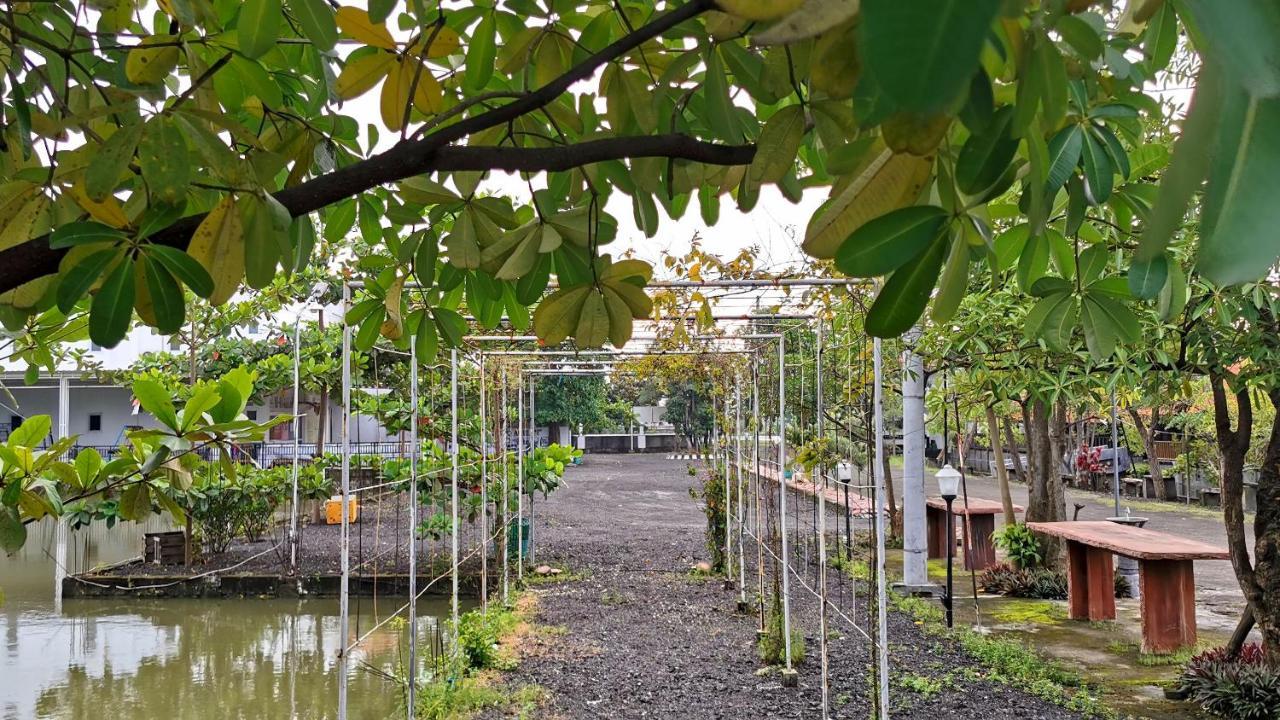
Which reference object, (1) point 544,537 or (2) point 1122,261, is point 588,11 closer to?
(2) point 1122,261

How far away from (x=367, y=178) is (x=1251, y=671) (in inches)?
184

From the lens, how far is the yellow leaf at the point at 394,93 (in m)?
1.05

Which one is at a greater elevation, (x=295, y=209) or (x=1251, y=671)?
(x=295, y=209)

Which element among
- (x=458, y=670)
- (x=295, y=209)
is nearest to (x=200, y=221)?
(x=295, y=209)

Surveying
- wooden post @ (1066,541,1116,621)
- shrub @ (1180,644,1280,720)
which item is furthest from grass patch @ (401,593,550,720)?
wooden post @ (1066,541,1116,621)

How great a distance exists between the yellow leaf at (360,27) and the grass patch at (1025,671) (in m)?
4.39

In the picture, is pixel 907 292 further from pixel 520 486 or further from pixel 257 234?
pixel 520 486

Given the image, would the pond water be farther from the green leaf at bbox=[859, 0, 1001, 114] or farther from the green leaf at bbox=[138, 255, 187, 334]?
the green leaf at bbox=[859, 0, 1001, 114]

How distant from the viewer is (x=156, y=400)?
3.89 feet

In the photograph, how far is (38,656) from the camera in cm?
577

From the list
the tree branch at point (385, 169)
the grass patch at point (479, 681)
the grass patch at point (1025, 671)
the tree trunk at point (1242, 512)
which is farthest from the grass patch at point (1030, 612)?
the tree branch at point (385, 169)

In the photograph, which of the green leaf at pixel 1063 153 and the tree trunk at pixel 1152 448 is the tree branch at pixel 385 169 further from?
the tree trunk at pixel 1152 448

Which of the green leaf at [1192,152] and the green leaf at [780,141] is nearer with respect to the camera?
the green leaf at [1192,152]

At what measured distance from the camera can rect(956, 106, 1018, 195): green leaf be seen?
56cm
